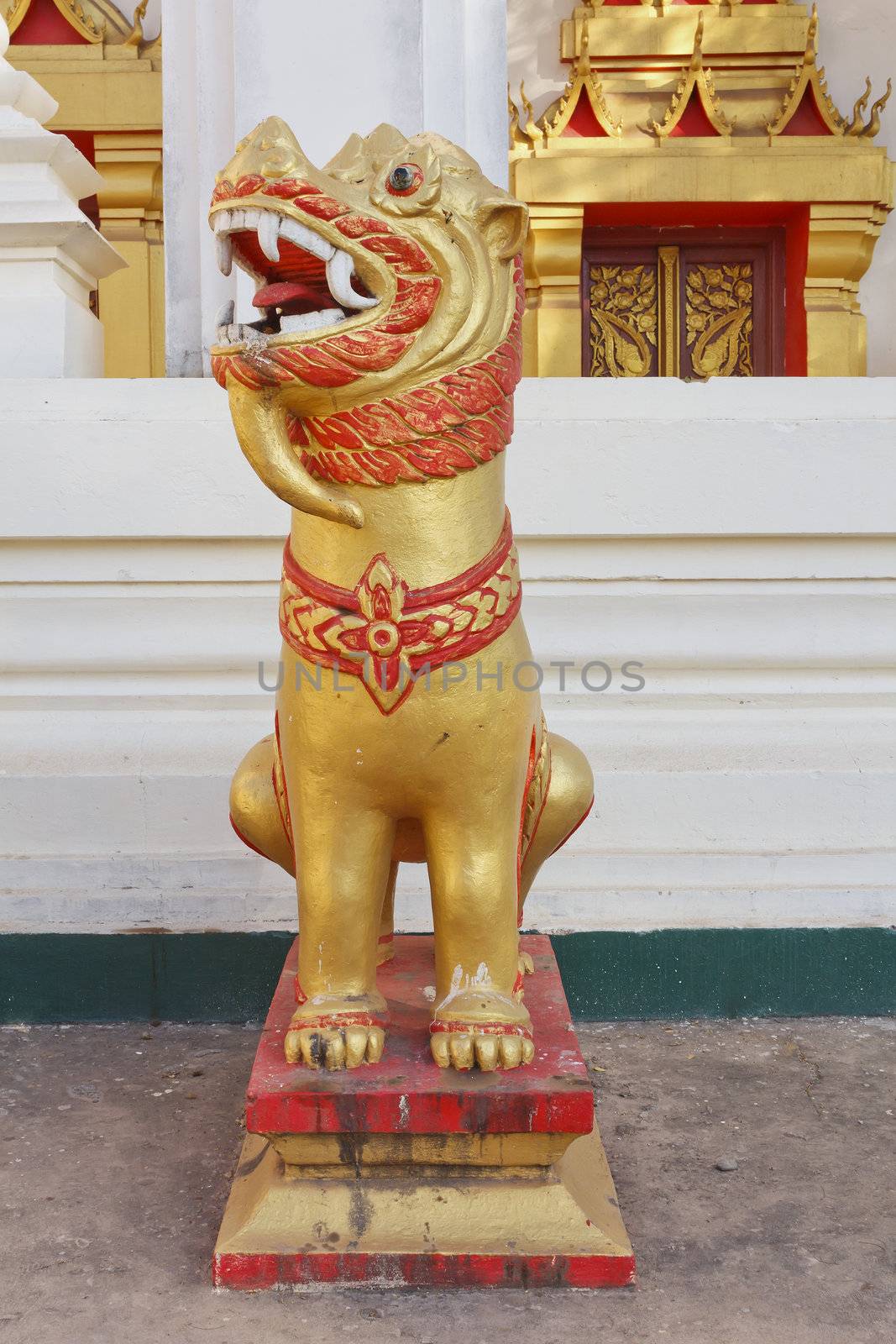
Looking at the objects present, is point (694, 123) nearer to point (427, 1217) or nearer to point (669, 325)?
point (669, 325)

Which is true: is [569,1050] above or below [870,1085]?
above

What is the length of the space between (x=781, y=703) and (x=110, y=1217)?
1.45 metres

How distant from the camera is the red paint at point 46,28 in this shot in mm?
5273

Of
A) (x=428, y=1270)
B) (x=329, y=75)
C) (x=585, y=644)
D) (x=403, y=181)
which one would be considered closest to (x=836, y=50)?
(x=329, y=75)

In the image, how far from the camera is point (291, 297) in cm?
141

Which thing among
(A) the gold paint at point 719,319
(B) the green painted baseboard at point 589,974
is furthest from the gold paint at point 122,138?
(B) the green painted baseboard at point 589,974

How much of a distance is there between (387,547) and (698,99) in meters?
4.48

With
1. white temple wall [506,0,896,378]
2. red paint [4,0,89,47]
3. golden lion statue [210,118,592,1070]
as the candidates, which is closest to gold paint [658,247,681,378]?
white temple wall [506,0,896,378]

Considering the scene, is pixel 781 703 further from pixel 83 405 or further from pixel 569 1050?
pixel 83 405

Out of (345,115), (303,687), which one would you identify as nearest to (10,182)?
(345,115)

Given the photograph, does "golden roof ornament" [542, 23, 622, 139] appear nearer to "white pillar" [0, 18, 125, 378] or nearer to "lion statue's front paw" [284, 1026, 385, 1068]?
"white pillar" [0, 18, 125, 378]

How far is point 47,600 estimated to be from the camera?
2.39 m

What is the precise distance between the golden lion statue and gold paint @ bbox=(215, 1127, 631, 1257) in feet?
0.44

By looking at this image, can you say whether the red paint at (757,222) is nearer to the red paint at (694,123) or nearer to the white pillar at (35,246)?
the red paint at (694,123)
